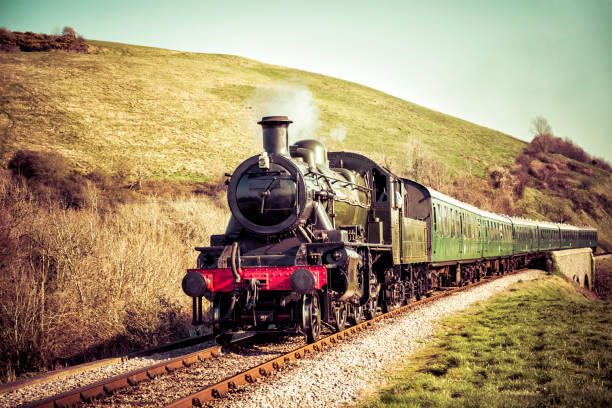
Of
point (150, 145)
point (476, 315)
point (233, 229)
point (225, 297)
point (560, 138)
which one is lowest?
point (476, 315)

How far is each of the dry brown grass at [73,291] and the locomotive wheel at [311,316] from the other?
408 centimetres

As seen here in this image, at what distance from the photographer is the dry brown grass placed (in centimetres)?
993

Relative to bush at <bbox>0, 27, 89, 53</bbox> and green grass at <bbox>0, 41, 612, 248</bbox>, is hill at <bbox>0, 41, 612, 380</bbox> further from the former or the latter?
bush at <bbox>0, 27, 89, 53</bbox>

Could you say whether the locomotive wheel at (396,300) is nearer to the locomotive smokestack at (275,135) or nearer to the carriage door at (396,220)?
the carriage door at (396,220)

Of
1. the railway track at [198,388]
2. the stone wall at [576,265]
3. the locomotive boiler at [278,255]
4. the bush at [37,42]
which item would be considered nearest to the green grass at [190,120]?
the bush at [37,42]

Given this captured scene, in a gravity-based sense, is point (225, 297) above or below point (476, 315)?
above

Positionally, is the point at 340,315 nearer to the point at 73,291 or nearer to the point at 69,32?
the point at 73,291

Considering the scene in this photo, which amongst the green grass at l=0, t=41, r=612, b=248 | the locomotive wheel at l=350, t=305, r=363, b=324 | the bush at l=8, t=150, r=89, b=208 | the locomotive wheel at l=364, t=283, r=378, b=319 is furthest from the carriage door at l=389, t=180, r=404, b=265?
the bush at l=8, t=150, r=89, b=208

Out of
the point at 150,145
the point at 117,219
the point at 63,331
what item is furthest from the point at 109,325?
the point at 150,145

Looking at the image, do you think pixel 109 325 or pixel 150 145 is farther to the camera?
pixel 150 145

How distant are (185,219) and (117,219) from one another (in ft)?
13.6

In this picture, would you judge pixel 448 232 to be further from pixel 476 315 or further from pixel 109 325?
pixel 109 325

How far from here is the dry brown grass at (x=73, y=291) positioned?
32.6ft

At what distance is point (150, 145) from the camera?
41125mm
